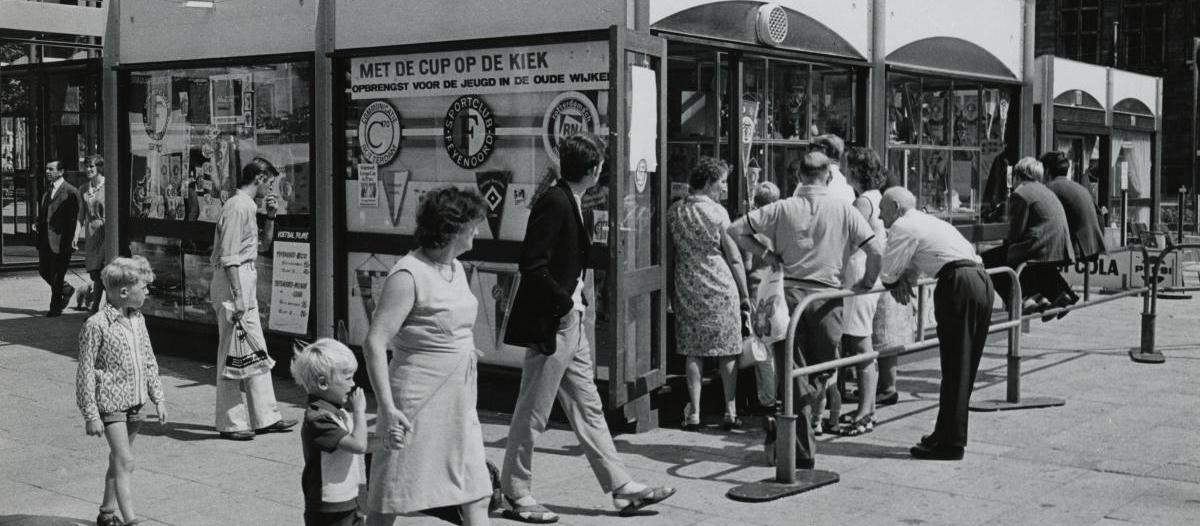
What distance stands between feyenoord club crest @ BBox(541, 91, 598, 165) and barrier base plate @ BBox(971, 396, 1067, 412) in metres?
3.31

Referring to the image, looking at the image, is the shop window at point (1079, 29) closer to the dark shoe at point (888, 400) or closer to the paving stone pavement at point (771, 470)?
the paving stone pavement at point (771, 470)

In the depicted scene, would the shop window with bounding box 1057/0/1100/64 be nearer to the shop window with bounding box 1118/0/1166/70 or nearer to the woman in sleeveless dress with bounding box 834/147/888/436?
the shop window with bounding box 1118/0/1166/70

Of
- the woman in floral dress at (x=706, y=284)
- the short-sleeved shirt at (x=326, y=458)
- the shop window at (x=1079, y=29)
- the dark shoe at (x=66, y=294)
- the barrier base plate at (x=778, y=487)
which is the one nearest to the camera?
the short-sleeved shirt at (x=326, y=458)

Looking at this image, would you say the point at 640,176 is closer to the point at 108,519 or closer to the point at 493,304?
the point at 493,304

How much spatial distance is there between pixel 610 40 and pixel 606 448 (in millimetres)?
2627

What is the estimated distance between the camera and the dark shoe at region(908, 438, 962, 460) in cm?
762

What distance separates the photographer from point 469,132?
9.19 m

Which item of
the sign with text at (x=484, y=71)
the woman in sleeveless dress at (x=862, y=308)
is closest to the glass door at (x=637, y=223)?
the sign with text at (x=484, y=71)

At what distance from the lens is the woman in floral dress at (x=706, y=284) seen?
8.33 metres

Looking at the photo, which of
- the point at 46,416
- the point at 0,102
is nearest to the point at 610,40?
the point at 46,416

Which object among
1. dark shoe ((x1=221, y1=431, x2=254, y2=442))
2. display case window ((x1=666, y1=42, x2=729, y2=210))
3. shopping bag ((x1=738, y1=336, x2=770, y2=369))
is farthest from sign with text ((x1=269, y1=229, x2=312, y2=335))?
shopping bag ((x1=738, y1=336, x2=770, y2=369))

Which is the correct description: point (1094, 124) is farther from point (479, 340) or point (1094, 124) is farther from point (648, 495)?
point (648, 495)

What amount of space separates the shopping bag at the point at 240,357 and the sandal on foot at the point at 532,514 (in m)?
2.70

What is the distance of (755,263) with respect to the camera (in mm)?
8984
